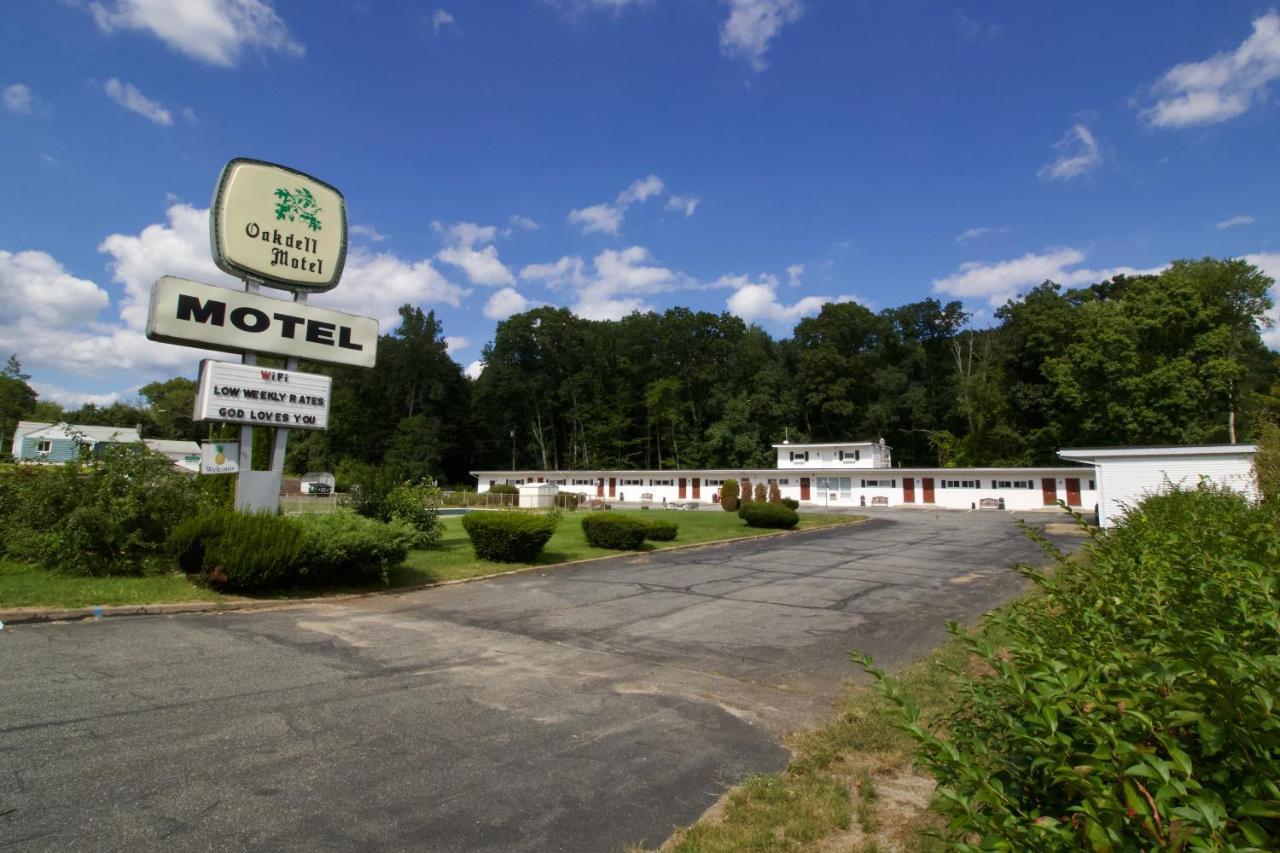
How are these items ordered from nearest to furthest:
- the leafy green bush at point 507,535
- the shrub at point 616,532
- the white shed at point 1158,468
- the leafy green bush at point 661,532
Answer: the leafy green bush at point 507,535 → the shrub at point 616,532 → the white shed at point 1158,468 → the leafy green bush at point 661,532

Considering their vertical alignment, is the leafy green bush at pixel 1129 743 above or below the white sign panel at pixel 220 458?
below

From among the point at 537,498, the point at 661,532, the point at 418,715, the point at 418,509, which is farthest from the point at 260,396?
the point at 537,498

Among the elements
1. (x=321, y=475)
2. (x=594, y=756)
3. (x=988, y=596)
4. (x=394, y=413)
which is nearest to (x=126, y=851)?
(x=594, y=756)

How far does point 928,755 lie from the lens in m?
1.96

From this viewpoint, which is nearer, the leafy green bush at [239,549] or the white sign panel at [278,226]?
the leafy green bush at [239,549]

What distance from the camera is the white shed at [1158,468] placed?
22.5 meters

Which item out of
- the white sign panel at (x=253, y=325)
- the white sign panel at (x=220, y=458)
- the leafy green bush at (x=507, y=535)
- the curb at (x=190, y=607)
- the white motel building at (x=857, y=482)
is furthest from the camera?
the white motel building at (x=857, y=482)

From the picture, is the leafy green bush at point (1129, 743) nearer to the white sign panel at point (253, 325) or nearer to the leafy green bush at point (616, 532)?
the white sign panel at point (253, 325)

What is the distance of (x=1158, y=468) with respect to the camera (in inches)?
945

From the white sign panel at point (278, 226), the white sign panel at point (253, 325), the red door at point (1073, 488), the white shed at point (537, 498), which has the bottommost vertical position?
the white shed at point (537, 498)

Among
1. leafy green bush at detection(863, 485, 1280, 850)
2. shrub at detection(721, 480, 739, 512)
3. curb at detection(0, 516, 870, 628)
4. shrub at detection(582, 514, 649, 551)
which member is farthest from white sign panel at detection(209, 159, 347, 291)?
shrub at detection(721, 480, 739, 512)

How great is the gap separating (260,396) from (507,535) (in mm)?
6282

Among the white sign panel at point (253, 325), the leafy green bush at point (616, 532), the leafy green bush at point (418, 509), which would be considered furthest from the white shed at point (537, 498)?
the white sign panel at point (253, 325)

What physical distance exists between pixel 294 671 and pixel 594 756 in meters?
4.07
